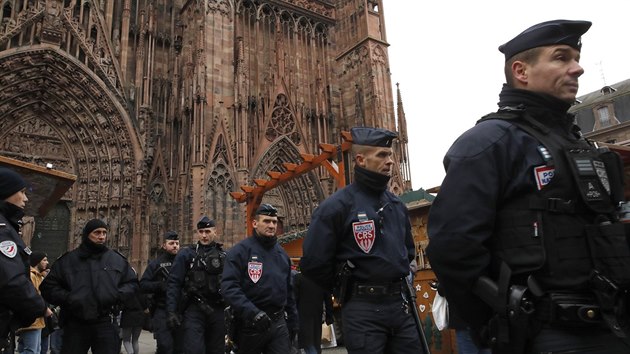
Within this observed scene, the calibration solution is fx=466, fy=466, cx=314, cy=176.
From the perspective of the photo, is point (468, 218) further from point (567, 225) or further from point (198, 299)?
point (198, 299)

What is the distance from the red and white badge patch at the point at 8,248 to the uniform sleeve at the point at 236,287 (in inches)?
63.8

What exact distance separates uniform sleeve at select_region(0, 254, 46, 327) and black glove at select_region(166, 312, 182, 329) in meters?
2.14

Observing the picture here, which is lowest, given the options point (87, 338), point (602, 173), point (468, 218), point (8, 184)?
point (87, 338)

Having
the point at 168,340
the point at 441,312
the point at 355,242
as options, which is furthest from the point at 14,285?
the point at 441,312

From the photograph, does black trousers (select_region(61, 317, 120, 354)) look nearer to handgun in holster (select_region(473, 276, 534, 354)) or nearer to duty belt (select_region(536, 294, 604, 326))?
handgun in holster (select_region(473, 276, 534, 354))

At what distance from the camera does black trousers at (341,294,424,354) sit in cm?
283

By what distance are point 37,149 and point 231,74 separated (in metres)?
7.13

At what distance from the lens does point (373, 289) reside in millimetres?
2941

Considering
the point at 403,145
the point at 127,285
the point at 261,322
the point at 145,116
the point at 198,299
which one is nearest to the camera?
the point at 261,322

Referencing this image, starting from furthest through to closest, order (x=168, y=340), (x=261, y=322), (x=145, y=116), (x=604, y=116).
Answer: (x=604, y=116) < (x=145, y=116) < (x=168, y=340) < (x=261, y=322)

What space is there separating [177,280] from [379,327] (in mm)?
3236

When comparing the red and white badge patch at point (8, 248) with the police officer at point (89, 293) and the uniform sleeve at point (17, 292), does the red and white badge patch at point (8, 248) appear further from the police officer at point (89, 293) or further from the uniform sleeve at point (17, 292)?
the police officer at point (89, 293)

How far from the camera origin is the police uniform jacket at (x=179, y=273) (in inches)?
207

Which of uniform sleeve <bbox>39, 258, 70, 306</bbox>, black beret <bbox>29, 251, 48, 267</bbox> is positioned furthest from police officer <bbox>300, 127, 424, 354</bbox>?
black beret <bbox>29, 251, 48, 267</bbox>
